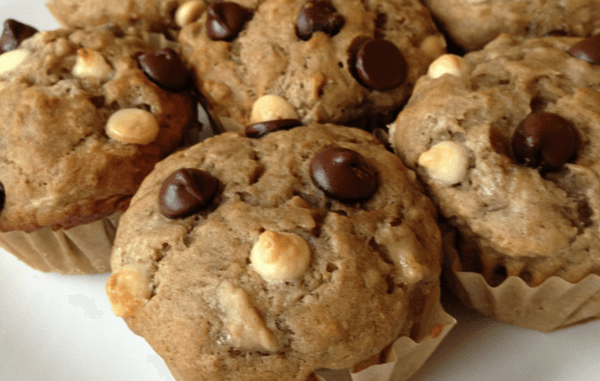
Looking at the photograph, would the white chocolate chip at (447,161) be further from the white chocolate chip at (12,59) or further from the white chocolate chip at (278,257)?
the white chocolate chip at (12,59)

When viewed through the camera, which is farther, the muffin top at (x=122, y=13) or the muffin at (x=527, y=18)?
the muffin top at (x=122, y=13)

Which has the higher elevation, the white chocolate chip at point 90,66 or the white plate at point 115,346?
the white chocolate chip at point 90,66

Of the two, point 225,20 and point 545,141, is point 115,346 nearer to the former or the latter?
point 225,20

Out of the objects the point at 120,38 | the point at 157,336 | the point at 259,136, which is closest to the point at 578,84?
the point at 259,136

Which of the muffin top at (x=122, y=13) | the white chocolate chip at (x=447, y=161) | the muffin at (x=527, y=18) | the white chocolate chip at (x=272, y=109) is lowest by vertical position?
the white chocolate chip at (x=272, y=109)

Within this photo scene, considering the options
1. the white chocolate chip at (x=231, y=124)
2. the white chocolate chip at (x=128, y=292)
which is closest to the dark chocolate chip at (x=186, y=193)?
the white chocolate chip at (x=128, y=292)

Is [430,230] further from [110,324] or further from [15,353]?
[15,353]
